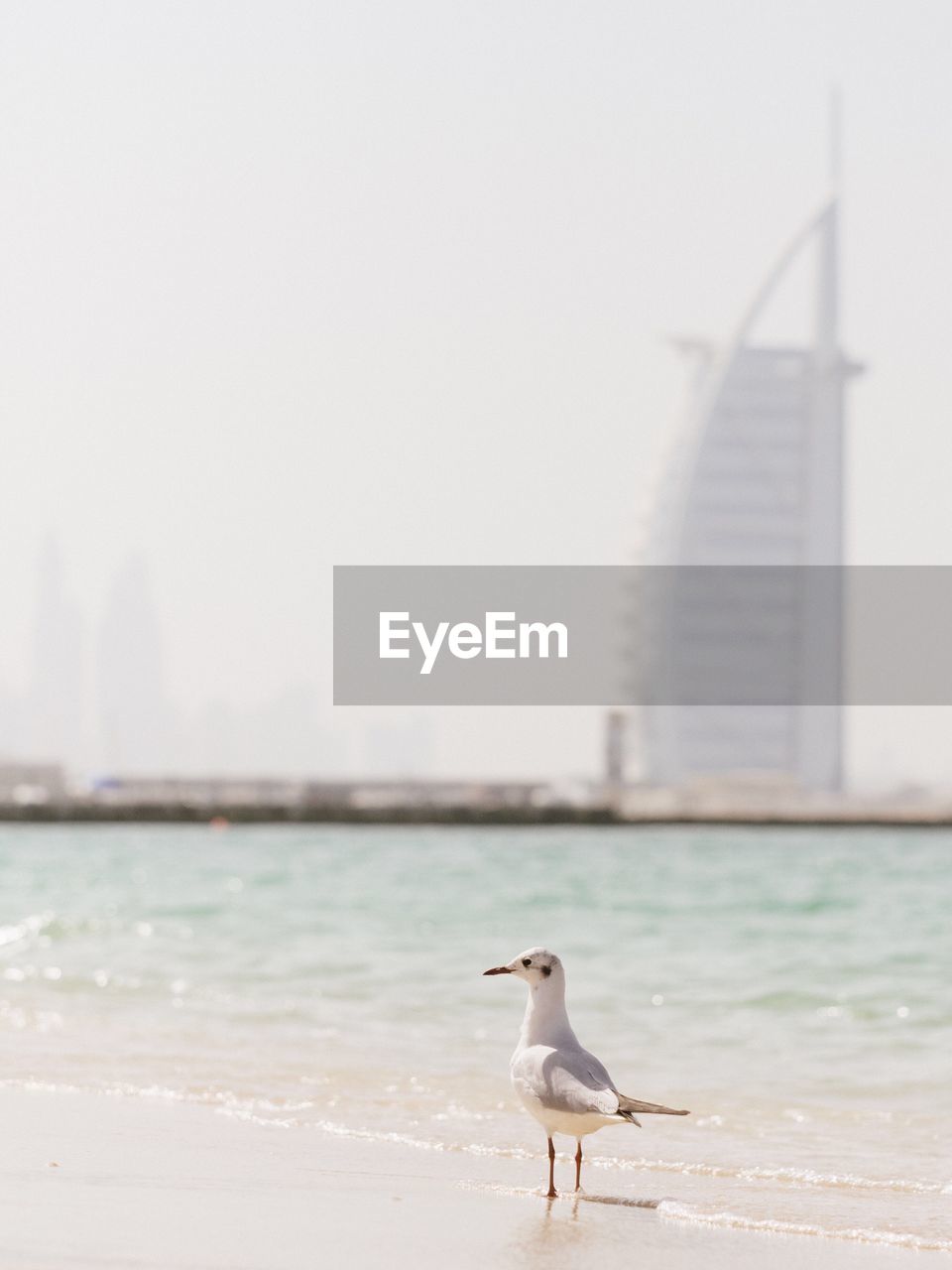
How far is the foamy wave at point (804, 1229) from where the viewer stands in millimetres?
5605

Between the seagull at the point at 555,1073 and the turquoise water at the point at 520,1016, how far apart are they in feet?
1.78

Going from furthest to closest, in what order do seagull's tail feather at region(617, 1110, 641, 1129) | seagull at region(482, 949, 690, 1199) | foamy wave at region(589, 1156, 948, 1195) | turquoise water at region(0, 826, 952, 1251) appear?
1. turquoise water at region(0, 826, 952, 1251)
2. foamy wave at region(589, 1156, 948, 1195)
3. seagull at region(482, 949, 690, 1199)
4. seagull's tail feather at region(617, 1110, 641, 1129)

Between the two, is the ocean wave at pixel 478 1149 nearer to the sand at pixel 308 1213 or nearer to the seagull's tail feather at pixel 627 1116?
the sand at pixel 308 1213

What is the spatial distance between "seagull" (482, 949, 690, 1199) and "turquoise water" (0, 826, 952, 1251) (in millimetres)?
542

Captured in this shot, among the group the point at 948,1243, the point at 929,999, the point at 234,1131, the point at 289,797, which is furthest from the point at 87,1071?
the point at 289,797

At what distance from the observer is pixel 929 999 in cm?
1259

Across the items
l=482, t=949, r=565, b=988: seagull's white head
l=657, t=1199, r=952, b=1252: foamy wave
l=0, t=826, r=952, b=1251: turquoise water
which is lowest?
l=0, t=826, r=952, b=1251: turquoise water

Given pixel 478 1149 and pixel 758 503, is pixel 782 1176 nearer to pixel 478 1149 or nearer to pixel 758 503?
pixel 478 1149

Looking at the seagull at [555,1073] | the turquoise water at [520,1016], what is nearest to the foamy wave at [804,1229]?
the turquoise water at [520,1016]

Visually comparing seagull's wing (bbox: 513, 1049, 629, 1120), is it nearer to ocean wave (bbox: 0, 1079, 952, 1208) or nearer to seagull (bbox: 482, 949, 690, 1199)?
seagull (bbox: 482, 949, 690, 1199)

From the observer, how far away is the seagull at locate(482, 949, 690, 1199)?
551 cm

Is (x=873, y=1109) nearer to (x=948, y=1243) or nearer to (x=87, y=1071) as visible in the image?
(x=948, y=1243)

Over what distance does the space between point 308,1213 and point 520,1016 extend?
5.79 m

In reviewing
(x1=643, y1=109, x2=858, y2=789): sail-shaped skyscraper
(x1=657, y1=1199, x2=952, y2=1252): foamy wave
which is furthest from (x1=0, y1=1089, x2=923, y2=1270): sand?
(x1=643, y1=109, x2=858, y2=789): sail-shaped skyscraper
